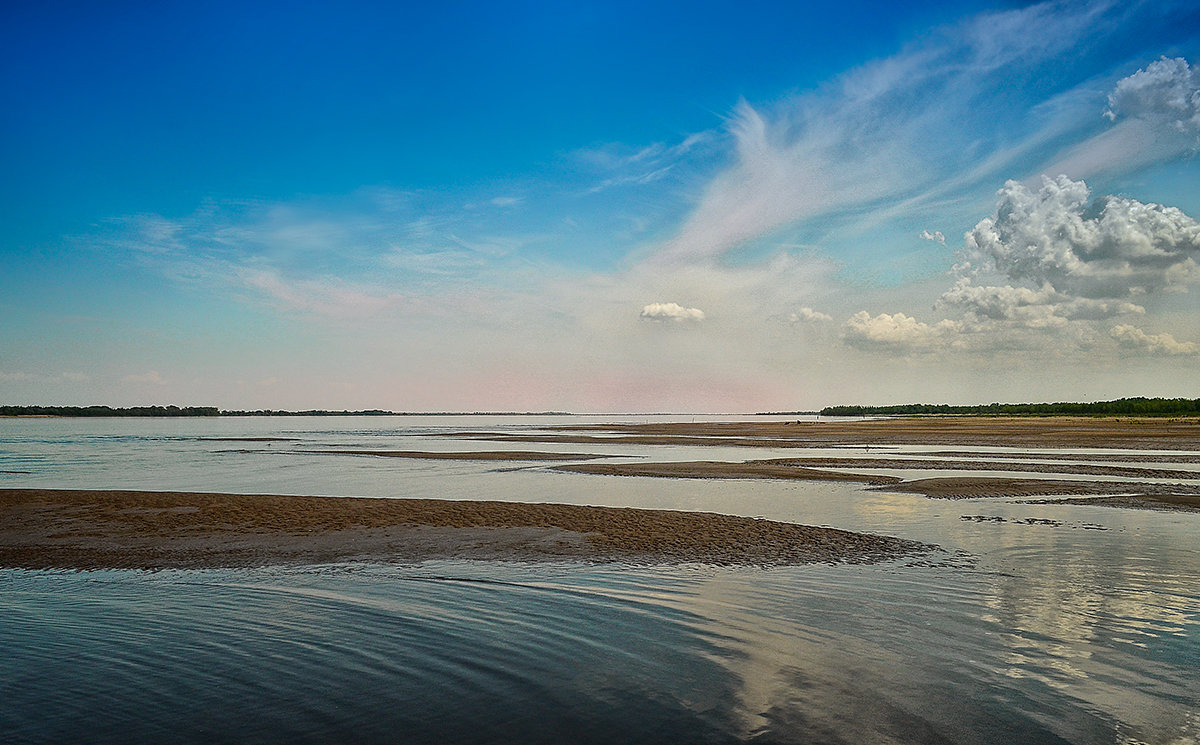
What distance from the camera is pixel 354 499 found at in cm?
2531

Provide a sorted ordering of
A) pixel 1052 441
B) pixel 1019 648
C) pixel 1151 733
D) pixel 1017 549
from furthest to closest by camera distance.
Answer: pixel 1052 441, pixel 1017 549, pixel 1019 648, pixel 1151 733

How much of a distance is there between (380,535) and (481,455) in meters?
33.1

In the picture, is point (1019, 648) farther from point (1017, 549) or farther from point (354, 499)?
point (354, 499)

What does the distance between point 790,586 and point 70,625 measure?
11.0m

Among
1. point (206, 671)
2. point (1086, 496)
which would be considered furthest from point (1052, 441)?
point (206, 671)

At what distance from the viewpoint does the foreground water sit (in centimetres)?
695

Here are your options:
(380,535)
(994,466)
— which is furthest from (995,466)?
(380,535)

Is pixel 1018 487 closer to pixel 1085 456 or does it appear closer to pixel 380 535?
pixel 1085 456

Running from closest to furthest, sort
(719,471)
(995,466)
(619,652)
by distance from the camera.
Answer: (619,652) < (719,471) < (995,466)

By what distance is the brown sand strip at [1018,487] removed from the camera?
88.7 feet

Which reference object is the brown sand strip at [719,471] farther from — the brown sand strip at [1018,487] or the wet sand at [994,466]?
the wet sand at [994,466]

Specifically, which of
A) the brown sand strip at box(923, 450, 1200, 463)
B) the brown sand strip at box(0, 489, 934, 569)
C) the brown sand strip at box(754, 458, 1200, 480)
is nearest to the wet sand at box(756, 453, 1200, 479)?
the brown sand strip at box(754, 458, 1200, 480)

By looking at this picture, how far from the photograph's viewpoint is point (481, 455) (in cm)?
5128

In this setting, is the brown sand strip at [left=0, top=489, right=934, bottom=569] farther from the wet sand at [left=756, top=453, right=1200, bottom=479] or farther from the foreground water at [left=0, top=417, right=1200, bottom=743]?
the wet sand at [left=756, top=453, right=1200, bottom=479]
